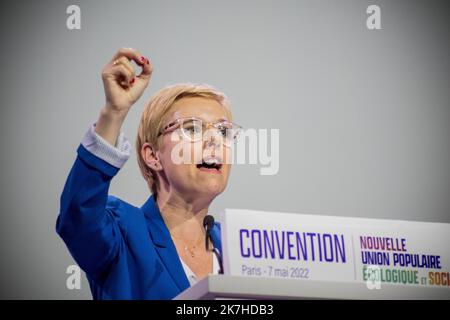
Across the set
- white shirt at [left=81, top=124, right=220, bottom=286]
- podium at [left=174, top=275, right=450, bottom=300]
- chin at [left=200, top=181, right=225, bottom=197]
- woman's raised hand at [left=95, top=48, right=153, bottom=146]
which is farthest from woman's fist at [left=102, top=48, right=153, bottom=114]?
podium at [left=174, top=275, right=450, bottom=300]

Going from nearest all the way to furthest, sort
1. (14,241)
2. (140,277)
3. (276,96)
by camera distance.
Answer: (140,277)
(14,241)
(276,96)

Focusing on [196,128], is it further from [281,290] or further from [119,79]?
[281,290]

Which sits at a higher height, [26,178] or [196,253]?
[26,178]

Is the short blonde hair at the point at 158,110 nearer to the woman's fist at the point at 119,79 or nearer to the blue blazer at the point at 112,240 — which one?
the blue blazer at the point at 112,240

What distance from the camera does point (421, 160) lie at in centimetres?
446

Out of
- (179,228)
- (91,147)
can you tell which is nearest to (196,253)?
(179,228)

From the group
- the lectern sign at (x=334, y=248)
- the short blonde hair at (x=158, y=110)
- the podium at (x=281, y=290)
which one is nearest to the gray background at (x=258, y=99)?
the short blonde hair at (x=158, y=110)

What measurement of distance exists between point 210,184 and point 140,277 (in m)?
0.49

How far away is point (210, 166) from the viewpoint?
3.77 metres

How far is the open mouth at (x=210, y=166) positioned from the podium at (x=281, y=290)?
37.9 inches

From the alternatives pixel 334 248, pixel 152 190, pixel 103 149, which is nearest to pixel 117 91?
pixel 103 149

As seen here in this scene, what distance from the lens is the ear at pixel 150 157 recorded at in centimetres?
387

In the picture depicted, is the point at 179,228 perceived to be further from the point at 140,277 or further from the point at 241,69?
the point at 241,69

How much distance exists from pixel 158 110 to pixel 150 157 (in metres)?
0.20
